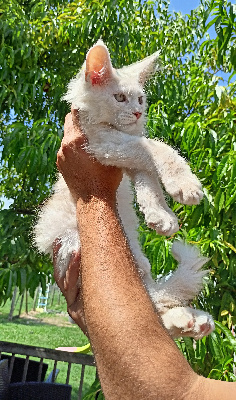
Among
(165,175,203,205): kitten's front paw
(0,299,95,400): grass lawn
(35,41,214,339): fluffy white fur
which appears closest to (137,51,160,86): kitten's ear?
(35,41,214,339): fluffy white fur

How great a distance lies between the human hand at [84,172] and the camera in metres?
0.90

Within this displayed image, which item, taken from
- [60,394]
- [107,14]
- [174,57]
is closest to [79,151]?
[107,14]

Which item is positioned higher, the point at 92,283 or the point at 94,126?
the point at 94,126

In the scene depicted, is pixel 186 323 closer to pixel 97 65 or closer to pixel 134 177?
pixel 134 177

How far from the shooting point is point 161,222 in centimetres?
83

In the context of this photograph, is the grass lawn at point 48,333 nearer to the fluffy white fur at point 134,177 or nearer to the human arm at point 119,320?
the fluffy white fur at point 134,177

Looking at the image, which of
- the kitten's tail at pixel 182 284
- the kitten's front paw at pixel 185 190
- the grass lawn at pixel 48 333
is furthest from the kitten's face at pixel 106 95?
the grass lawn at pixel 48 333

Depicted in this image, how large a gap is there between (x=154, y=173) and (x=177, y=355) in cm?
38

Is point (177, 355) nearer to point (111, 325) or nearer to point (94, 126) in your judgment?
point (111, 325)

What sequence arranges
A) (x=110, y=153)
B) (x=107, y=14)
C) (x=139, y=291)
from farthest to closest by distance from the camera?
(x=107, y=14), (x=110, y=153), (x=139, y=291)

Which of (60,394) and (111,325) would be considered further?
(60,394)

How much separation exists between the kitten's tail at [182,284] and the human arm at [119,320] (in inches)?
10.4

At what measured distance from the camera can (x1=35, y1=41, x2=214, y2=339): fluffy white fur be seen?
2.85ft

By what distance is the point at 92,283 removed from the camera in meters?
0.79
